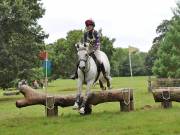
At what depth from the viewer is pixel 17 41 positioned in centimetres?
3944

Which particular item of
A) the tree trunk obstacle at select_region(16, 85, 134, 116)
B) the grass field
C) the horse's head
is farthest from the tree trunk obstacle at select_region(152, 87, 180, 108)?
the horse's head

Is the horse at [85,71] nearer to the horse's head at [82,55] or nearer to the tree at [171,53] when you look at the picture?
the horse's head at [82,55]

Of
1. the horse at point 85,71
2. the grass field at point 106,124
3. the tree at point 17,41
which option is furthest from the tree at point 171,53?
the horse at point 85,71

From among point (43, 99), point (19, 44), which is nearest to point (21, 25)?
point (19, 44)

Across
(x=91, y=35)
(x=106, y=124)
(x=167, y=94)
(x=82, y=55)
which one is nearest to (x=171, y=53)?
(x=167, y=94)

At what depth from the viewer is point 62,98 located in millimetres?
17531

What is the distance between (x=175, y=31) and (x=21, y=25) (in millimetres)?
12408

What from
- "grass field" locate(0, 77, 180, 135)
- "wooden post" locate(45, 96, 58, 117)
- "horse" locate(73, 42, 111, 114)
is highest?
"horse" locate(73, 42, 111, 114)

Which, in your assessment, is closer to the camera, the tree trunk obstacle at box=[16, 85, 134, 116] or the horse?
the horse

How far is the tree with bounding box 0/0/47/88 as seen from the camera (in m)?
38.0

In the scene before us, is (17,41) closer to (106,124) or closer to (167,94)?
(167,94)

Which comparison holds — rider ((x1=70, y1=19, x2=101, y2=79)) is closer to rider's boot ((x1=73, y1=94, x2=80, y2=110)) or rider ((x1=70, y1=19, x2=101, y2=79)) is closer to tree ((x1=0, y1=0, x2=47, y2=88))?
rider's boot ((x1=73, y1=94, x2=80, y2=110))

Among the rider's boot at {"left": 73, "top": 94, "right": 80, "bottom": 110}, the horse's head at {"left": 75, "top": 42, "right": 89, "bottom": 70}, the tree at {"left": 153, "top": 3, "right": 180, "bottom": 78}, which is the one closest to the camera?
the horse's head at {"left": 75, "top": 42, "right": 89, "bottom": 70}

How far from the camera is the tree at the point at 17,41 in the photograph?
1496 inches
